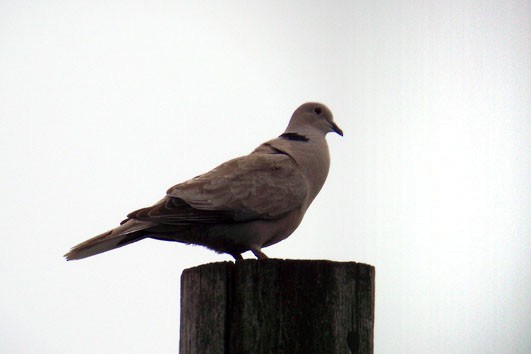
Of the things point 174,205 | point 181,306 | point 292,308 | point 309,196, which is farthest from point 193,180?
point 292,308

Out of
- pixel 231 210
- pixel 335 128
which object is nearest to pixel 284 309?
pixel 231 210

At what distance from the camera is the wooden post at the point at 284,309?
9.41 ft

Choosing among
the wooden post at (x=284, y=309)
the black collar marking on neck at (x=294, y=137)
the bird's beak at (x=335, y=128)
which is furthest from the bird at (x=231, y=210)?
the wooden post at (x=284, y=309)

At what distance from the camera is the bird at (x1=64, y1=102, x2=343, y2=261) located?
5.00 m

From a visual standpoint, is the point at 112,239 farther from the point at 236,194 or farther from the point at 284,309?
the point at 284,309

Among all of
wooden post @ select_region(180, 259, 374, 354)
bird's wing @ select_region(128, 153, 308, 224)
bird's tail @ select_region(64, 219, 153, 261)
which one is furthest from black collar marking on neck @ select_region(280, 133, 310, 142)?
wooden post @ select_region(180, 259, 374, 354)

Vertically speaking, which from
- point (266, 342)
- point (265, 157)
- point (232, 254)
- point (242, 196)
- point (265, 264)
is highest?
point (265, 157)

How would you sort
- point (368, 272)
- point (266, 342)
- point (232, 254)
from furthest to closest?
1. point (232, 254)
2. point (368, 272)
3. point (266, 342)

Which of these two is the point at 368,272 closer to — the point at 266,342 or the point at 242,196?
the point at 266,342

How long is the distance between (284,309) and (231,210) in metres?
2.34

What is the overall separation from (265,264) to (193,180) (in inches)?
97.6

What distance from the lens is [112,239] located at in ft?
15.9

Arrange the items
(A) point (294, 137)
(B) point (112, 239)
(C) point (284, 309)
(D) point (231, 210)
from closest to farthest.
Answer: (C) point (284, 309) → (B) point (112, 239) → (D) point (231, 210) → (A) point (294, 137)

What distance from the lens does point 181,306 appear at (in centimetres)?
321
